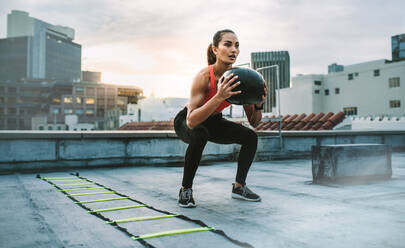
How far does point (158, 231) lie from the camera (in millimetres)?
2287

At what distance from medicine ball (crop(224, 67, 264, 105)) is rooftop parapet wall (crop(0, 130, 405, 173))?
417 centimetres

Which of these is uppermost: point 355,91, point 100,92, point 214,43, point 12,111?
point 100,92

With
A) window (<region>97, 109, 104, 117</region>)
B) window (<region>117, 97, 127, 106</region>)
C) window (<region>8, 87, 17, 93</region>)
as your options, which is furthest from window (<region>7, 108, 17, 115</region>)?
window (<region>117, 97, 127, 106</region>)

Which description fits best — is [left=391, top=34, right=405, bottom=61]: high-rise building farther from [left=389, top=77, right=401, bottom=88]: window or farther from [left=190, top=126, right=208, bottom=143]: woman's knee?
[left=190, top=126, right=208, bottom=143]: woman's knee

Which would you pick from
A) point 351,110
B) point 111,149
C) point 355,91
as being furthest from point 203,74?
point 351,110

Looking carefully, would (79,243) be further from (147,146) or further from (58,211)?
(147,146)

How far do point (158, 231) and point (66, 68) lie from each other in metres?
200

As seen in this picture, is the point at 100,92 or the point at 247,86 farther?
the point at 100,92

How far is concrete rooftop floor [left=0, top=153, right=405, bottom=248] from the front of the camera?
6.82ft

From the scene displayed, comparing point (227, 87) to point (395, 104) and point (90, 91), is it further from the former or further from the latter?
point (90, 91)

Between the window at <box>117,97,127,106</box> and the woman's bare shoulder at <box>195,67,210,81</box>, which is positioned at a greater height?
the window at <box>117,97,127,106</box>

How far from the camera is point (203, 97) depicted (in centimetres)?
321

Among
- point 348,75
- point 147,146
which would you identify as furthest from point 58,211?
point 348,75

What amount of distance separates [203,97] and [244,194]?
42.4 inches
